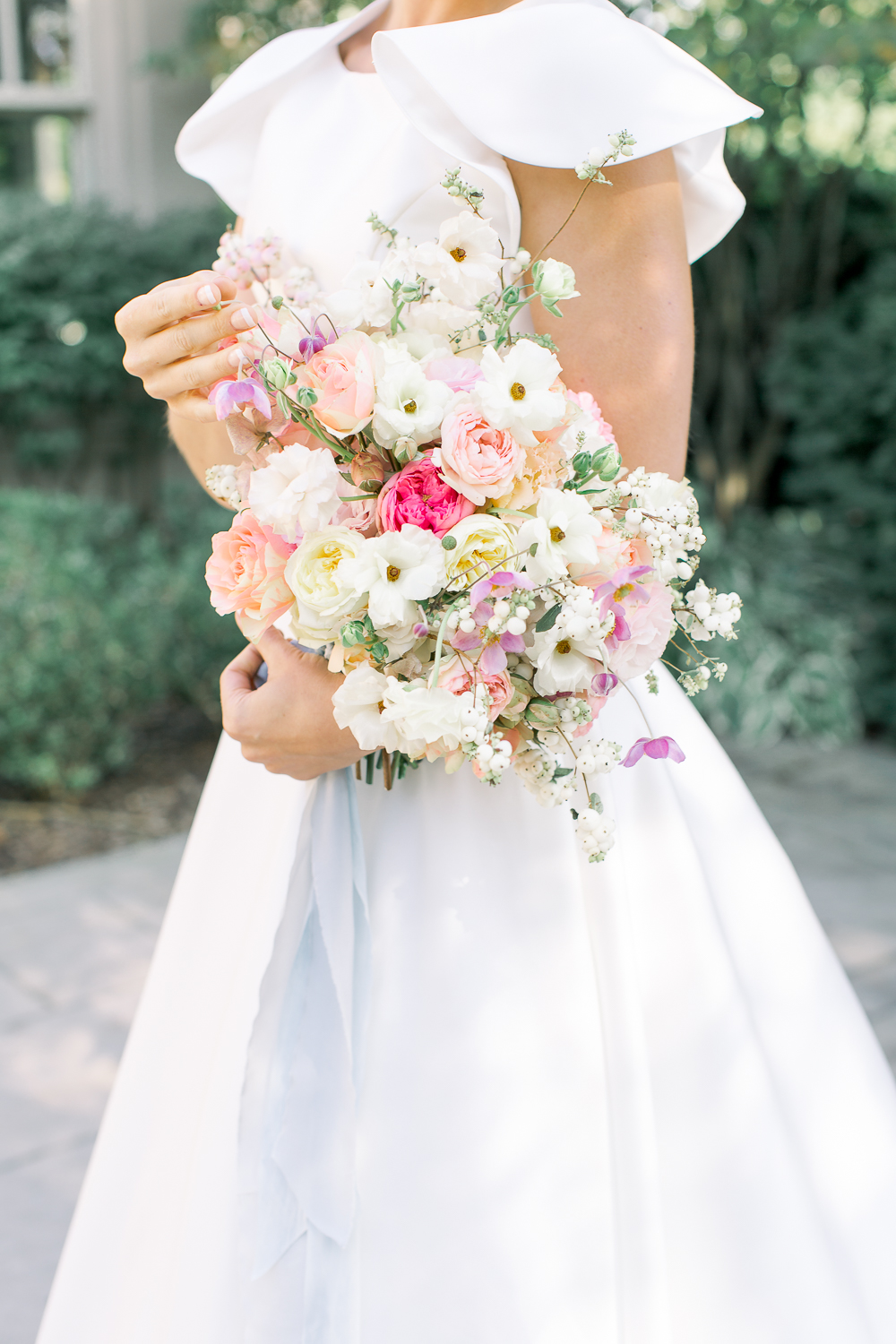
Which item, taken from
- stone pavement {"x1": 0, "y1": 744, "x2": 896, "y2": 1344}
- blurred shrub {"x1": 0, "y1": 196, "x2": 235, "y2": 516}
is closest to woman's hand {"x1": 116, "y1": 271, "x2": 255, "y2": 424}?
stone pavement {"x1": 0, "y1": 744, "x2": 896, "y2": 1344}

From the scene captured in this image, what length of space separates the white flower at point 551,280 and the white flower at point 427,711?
35 cm

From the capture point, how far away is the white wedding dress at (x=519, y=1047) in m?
1.20

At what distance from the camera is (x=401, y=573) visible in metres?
1.00

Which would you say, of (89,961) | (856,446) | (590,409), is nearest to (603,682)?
(590,409)

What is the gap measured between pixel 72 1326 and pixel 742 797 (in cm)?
119

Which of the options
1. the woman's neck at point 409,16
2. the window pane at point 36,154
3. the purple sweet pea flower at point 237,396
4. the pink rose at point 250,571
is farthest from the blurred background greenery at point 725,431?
the purple sweet pea flower at point 237,396

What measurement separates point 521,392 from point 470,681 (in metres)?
0.26

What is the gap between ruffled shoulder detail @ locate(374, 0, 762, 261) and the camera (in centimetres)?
115

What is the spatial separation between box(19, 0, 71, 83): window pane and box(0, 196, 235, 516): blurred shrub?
82 cm

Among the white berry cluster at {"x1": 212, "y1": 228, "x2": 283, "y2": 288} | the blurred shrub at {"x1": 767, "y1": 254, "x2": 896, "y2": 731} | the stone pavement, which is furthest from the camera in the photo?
the blurred shrub at {"x1": 767, "y1": 254, "x2": 896, "y2": 731}

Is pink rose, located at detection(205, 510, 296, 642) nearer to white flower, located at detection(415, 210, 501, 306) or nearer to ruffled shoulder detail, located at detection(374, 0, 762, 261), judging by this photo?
white flower, located at detection(415, 210, 501, 306)

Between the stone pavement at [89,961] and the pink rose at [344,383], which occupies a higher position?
the stone pavement at [89,961]

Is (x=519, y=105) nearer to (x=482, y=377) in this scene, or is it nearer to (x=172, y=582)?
(x=482, y=377)

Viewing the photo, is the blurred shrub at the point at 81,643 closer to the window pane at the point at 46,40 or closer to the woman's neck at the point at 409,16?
the window pane at the point at 46,40
